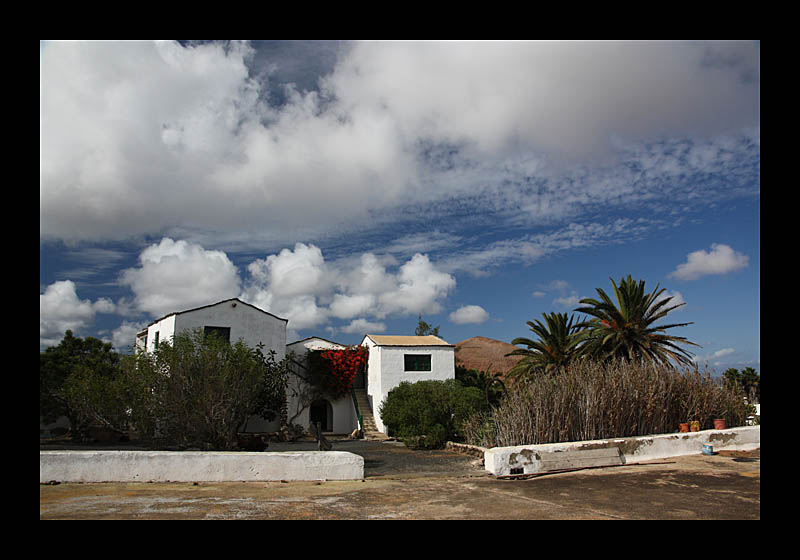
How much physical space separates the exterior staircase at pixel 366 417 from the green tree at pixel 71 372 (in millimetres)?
9824

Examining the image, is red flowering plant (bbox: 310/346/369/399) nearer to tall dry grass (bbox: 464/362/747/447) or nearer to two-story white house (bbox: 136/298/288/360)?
two-story white house (bbox: 136/298/288/360)

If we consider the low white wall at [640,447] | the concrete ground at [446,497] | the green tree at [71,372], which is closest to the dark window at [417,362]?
the green tree at [71,372]

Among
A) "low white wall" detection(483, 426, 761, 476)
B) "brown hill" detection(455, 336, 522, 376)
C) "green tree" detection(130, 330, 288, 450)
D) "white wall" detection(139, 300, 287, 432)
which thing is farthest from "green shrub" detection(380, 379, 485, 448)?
"brown hill" detection(455, 336, 522, 376)

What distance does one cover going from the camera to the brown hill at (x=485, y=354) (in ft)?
137

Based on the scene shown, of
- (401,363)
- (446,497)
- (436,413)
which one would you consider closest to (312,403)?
(401,363)

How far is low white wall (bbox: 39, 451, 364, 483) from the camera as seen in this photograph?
7379 millimetres

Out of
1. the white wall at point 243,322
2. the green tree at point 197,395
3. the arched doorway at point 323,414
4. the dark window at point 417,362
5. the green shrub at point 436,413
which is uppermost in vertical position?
the white wall at point 243,322

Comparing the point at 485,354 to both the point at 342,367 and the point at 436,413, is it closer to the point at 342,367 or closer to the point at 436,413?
the point at 342,367

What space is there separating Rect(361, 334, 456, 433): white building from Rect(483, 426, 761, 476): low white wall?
1360 centimetres

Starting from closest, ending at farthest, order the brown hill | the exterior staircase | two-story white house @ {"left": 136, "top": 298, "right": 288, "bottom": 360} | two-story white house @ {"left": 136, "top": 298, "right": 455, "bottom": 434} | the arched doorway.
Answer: two-story white house @ {"left": 136, "top": 298, "right": 288, "bottom": 360} → two-story white house @ {"left": 136, "top": 298, "right": 455, "bottom": 434} → the exterior staircase → the arched doorway → the brown hill

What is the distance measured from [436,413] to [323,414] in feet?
33.1

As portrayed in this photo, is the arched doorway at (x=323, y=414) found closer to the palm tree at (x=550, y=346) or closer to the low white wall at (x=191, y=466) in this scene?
the palm tree at (x=550, y=346)
